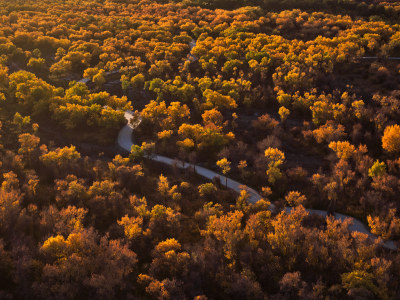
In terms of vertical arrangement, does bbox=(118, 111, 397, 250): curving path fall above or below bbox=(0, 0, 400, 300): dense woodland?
below

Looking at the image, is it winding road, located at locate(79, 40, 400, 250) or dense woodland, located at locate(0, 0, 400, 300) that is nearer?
dense woodland, located at locate(0, 0, 400, 300)

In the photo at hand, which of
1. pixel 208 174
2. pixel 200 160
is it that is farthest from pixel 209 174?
pixel 200 160

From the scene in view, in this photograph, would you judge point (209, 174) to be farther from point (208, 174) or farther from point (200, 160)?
point (200, 160)

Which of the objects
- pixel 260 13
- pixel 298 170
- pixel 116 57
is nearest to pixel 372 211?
pixel 298 170

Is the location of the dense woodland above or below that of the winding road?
above

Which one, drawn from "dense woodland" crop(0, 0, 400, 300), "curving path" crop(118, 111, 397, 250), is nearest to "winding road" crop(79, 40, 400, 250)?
"curving path" crop(118, 111, 397, 250)

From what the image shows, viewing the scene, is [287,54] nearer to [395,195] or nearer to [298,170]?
[298,170]

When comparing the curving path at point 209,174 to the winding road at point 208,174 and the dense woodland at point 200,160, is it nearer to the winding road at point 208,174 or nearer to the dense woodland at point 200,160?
the winding road at point 208,174

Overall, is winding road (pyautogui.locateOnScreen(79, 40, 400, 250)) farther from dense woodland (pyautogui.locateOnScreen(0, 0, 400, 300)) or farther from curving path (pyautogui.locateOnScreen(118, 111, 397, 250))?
dense woodland (pyautogui.locateOnScreen(0, 0, 400, 300))
